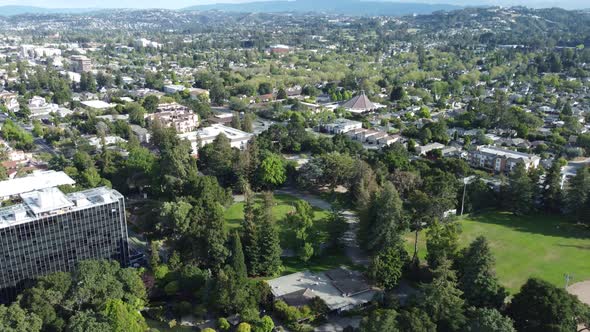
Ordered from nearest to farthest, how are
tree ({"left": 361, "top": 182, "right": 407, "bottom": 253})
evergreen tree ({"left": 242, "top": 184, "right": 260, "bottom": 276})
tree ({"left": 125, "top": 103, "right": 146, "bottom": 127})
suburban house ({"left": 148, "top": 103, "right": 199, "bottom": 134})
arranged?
1. evergreen tree ({"left": 242, "top": 184, "right": 260, "bottom": 276})
2. tree ({"left": 361, "top": 182, "right": 407, "bottom": 253})
3. suburban house ({"left": 148, "top": 103, "right": 199, "bottom": 134})
4. tree ({"left": 125, "top": 103, "right": 146, "bottom": 127})

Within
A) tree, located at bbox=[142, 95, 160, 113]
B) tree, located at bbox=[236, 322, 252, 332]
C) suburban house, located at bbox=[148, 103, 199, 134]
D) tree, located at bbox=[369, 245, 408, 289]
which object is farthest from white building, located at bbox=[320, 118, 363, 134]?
tree, located at bbox=[236, 322, 252, 332]

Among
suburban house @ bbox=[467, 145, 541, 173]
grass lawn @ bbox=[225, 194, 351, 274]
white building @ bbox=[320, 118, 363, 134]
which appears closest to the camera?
grass lawn @ bbox=[225, 194, 351, 274]

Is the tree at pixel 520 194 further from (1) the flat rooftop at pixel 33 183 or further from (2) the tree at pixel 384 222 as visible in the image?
(1) the flat rooftop at pixel 33 183

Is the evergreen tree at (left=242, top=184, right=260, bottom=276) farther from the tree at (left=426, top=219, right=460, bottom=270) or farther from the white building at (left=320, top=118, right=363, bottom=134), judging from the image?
the white building at (left=320, top=118, right=363, bottom=134)


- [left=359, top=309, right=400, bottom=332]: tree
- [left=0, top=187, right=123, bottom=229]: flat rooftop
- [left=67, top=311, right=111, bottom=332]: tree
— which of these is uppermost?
[left=0, top=187, right=123, bottom=229]: flat rooftop

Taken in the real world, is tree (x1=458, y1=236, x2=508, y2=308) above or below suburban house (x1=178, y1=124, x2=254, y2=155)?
above

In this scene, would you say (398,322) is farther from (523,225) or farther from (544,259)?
(523,225)

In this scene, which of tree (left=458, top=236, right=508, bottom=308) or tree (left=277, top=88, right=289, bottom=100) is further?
tree (left=277, top=88, right=289, bottom=100)
